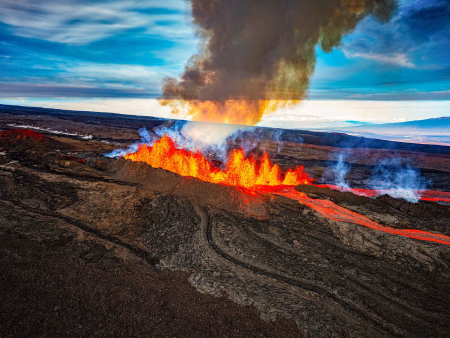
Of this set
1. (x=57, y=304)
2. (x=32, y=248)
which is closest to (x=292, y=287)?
(x=57, y=304)

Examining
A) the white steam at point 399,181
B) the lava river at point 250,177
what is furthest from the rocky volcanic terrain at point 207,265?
the white steam at point 399,181

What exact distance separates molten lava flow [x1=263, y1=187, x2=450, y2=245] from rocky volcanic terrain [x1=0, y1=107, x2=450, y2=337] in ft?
2.60

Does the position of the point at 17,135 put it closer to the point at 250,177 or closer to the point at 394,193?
the point at 250,177

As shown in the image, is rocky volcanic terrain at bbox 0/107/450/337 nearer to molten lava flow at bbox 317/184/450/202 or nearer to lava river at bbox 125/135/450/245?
lava river at bbox 125/135/450/245

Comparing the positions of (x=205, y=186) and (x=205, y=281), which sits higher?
(x=205, y=186)

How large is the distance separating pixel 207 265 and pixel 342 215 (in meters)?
10.3

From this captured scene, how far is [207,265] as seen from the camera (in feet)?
36.7

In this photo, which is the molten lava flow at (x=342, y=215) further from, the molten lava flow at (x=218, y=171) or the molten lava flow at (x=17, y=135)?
the molten lava flow at (x=17, y=135)

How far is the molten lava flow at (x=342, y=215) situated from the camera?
14452mm

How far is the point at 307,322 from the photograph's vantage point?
8180mm

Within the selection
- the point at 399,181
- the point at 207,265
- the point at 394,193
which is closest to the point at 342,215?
the point at 207,265

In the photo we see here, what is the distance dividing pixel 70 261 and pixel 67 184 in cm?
1224

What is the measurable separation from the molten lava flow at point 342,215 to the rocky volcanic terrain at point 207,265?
2.60 ft

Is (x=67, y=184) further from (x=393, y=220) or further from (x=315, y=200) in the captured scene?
(x=393, y=220)
